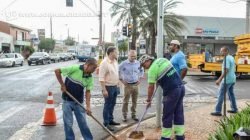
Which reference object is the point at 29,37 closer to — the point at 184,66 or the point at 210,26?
the point at 210,26

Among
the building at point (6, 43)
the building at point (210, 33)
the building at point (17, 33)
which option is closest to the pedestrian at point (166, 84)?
the building at point (210, 33)

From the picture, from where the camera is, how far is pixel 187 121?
9930 millimetres

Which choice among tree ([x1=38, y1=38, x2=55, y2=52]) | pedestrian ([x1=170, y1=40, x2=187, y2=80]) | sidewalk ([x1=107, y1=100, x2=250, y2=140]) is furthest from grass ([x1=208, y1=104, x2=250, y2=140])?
tree ([x1=38, y1=38, x2=55, y2=52])

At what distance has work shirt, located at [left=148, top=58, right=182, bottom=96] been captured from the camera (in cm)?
684

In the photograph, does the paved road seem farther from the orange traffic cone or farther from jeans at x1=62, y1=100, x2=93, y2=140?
jeans at x1=62, y1=100, x2=93, y2=140

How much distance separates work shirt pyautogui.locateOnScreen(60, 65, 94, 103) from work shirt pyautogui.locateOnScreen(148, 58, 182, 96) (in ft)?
3.32

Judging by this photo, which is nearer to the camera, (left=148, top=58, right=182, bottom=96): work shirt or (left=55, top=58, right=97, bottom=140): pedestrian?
(left=148, top=58, right=182, bottom=96): work shirt

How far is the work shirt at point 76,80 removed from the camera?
23.0ft

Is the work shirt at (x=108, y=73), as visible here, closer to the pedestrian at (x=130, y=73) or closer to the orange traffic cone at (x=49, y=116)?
the pedestrian at (x=130, y=73)

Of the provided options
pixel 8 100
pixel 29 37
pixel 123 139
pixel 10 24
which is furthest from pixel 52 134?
pixel 29 37

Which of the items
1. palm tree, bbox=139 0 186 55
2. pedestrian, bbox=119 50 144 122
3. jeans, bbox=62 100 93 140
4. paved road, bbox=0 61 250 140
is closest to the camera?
jeans, bbox=62 100 93 140

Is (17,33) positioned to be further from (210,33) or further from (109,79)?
(109,79)

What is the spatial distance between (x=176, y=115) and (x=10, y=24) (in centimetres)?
6777

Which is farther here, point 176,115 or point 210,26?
point 210,26
